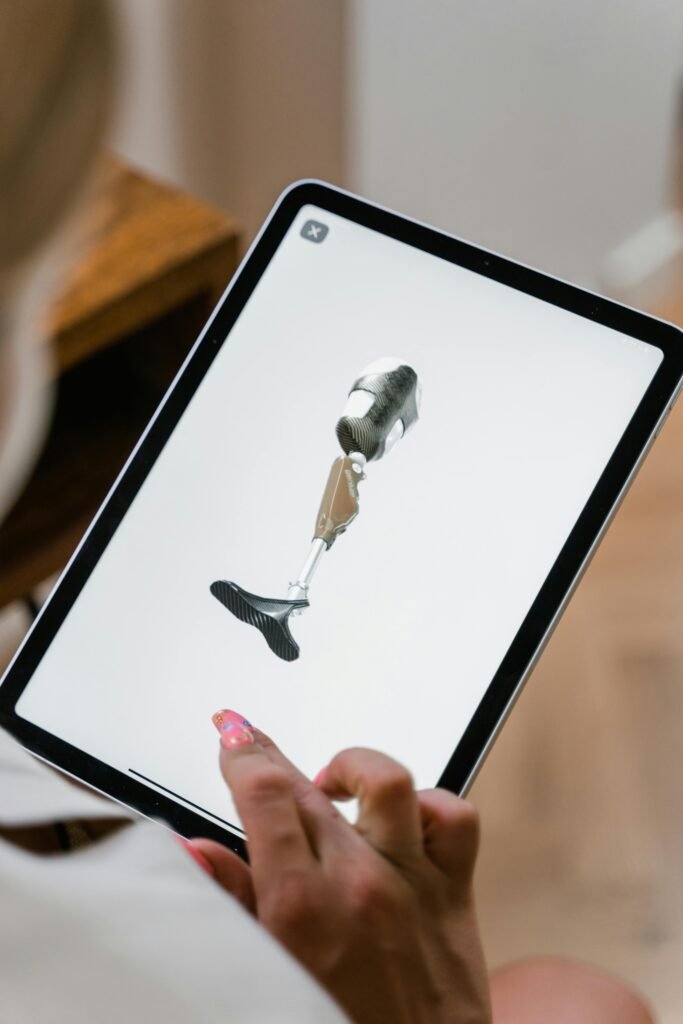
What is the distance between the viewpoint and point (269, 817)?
0.40 meters

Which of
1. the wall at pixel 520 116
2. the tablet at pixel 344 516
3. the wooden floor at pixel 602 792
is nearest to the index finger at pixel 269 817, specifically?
the tablet at pixel 344 516

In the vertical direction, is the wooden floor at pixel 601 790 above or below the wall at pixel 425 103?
below

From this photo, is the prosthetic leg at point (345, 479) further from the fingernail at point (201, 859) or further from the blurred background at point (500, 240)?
the blurred background at point (500, 240)

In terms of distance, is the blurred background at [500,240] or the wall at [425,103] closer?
the blurred background at [500,240]

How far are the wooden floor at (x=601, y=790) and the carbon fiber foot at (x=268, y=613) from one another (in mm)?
589

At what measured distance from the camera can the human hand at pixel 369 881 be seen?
40cm

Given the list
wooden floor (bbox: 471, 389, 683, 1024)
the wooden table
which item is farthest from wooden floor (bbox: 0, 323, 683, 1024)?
the wooden table

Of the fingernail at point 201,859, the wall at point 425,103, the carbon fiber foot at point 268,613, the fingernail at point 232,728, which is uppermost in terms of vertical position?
the wall at point 425,103

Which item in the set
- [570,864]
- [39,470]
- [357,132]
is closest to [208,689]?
[39,470]

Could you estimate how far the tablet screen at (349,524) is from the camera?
531mm

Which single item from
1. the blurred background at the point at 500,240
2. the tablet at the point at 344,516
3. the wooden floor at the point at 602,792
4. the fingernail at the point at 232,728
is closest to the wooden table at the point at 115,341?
the blurred background at the point at 500,240

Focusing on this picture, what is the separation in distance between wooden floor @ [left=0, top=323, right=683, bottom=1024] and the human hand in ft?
2.05

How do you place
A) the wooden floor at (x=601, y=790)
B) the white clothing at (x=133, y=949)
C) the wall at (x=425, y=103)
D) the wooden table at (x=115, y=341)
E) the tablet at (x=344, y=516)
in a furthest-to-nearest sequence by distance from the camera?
the wall at (x=425, y=103)
the wooden floor at (x=601, y=790)
the wooden table at (x=115, y=341)
the tablet at (x=344, y=516)
the white clothing at (x=133, y=949)

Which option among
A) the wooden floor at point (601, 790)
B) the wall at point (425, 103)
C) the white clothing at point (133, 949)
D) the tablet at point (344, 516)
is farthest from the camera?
the wall at point (425, 103)
